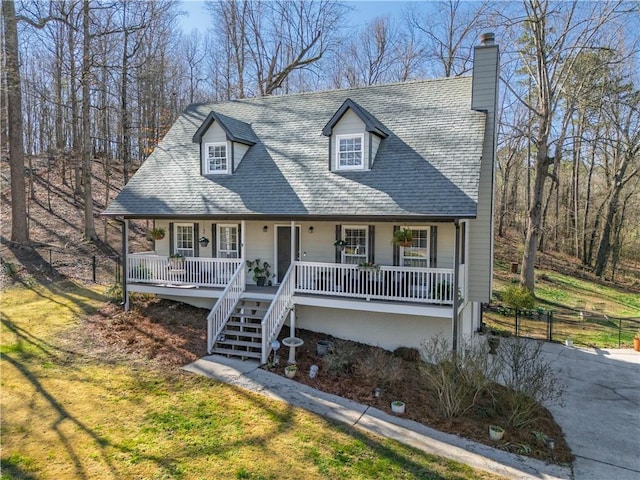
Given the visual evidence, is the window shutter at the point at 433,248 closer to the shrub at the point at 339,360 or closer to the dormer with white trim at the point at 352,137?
the dormer with white trim at the point at 352,137

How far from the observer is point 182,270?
1343 centimetres

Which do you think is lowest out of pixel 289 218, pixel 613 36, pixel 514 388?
pixel 514 388

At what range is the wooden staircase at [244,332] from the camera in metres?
10.9

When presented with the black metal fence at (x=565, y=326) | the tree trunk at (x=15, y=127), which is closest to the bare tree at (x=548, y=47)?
the black metal fence at (x=565, y=326)

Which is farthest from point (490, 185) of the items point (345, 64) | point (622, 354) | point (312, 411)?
point (345, 64)

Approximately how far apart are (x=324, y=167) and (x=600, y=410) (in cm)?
974

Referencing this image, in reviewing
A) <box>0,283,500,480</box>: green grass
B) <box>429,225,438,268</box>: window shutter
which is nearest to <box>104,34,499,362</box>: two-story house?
<box>429,225,438,268</box>: window shutter

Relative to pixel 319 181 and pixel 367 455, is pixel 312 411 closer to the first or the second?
pixel 367 455

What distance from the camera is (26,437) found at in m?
7.16

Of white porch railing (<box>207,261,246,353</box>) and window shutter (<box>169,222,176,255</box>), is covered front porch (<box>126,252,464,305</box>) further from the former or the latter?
window shutter (<box>169,222,176,255</box>)

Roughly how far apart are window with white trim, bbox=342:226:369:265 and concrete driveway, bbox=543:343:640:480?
6.24 metres

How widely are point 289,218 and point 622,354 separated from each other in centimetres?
1221

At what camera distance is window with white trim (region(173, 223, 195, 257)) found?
575 inches

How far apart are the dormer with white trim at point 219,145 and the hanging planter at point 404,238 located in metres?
6.47
